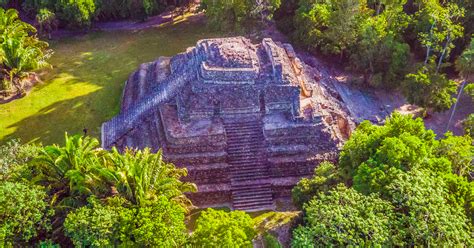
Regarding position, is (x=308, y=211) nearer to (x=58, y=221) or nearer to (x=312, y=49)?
(x=58, y=221)

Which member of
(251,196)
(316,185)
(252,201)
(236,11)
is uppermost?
(236,11)

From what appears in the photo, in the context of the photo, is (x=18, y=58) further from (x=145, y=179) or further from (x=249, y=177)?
(x=249, y=177)

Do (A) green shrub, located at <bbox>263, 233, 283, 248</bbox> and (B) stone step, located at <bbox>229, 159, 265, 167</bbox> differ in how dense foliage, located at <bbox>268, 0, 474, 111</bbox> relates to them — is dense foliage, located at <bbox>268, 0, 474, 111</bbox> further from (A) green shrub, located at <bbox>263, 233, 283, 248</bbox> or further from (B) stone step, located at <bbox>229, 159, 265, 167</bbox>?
(A) green shrub, located at <bbox>263, 233, 283, 248</bbox>

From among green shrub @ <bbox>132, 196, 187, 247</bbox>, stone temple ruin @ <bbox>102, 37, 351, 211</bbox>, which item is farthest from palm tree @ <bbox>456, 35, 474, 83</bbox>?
green shrub @ <bbox>132, 196, 187, 247</bbox>

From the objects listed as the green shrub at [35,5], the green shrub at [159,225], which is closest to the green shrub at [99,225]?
the green shrub at [159,225]

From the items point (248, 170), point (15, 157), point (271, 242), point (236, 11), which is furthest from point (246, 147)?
point (236, 11)

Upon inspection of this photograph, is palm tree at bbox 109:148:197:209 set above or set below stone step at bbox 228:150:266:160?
above

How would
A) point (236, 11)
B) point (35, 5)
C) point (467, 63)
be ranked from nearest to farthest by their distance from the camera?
1. point (467, 63)
2. point (236, 11)
3. point (35, 5)
